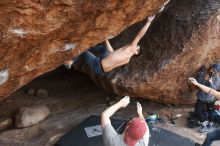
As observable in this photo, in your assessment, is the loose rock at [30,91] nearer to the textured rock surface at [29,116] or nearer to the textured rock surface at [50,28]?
the textured rock surface at [29,116]

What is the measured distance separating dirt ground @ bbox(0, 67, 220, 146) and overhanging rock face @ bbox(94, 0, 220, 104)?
1.31 ft

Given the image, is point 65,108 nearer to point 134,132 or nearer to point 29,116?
point 29,116

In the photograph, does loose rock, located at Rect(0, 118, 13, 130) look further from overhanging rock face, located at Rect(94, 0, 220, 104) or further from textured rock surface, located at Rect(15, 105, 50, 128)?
overhanging rock face, located at Rect(94, 0, 220, 104)

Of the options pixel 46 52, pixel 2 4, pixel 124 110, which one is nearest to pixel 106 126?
pixel 46 52

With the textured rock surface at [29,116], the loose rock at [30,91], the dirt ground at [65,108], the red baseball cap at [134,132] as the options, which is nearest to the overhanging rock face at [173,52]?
the dirt ground at [65,108]

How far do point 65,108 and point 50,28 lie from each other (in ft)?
9.92

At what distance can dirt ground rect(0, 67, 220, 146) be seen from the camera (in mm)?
6059

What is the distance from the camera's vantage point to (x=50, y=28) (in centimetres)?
412

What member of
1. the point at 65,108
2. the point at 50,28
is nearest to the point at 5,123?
the point at 65,108

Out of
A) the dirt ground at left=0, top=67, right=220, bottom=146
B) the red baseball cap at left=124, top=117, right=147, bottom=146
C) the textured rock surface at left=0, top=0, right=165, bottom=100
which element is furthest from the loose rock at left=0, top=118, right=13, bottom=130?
the red baseball cap at left=124, top=117, right=147, bottom=146

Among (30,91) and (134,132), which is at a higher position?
(134,132)

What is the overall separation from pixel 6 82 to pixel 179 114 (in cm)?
323

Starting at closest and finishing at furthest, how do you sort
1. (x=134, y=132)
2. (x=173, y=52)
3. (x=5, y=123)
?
(x=134, y=132), (x=173, y=52), (x=5, y=123)

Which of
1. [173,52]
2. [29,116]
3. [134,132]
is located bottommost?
[29,116]
